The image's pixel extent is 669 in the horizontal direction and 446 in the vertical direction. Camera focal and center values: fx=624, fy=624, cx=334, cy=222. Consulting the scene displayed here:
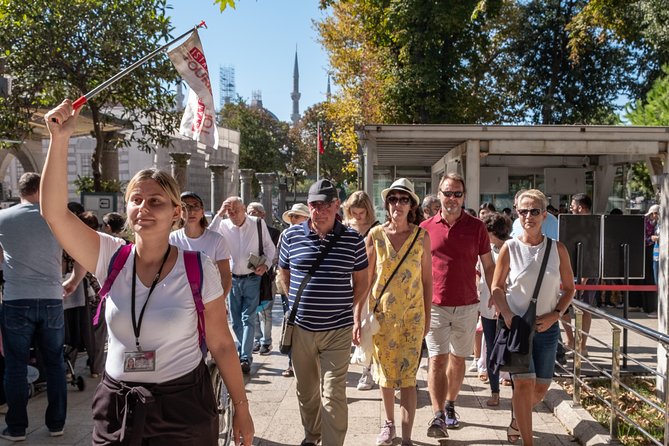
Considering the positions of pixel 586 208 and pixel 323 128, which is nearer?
pixel 586 208

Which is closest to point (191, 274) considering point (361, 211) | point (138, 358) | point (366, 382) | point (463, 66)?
point (138, 358)

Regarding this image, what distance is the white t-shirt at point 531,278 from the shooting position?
4395 millimetres

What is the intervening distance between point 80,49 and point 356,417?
31.6ft

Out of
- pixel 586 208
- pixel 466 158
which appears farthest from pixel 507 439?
pixel 466 158

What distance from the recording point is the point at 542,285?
173 inches

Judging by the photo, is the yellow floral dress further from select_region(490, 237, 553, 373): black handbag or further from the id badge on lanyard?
the id badge on lanyard

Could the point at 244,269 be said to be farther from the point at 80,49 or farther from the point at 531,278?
the point at 80,49

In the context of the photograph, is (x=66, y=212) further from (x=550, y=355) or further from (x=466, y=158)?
(x=466, y=158)

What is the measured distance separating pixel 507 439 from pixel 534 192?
2.00m

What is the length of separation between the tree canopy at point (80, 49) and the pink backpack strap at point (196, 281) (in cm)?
1035

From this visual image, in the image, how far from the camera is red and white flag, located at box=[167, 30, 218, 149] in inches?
242

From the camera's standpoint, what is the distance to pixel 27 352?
16.1 feet

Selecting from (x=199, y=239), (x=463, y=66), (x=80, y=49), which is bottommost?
(x=199, y=239)

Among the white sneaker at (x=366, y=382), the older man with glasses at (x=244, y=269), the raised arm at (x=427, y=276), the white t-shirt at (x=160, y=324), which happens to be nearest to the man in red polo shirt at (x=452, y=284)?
the raised arm at (x=427, y=276)
